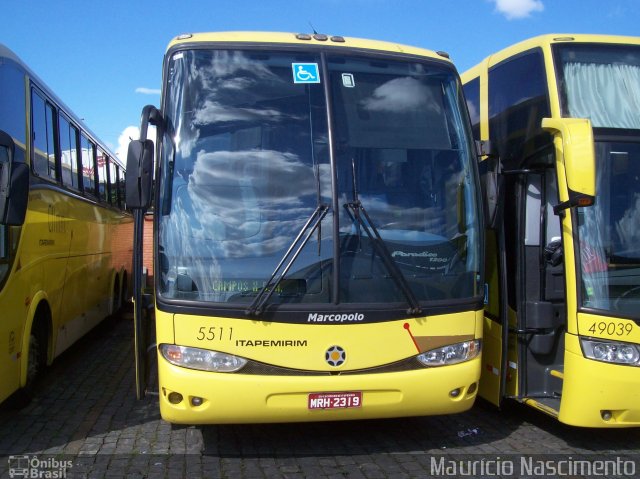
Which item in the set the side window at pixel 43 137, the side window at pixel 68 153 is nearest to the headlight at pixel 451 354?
the side window at pixel 43 137

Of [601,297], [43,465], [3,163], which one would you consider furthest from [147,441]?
[601,297]

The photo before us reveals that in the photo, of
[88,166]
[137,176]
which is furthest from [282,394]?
[88,166]

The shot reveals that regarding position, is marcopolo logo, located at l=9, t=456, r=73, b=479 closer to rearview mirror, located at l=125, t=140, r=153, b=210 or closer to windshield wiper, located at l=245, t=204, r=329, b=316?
windshield wiper, located at l=245, t=204, r=329, b=316

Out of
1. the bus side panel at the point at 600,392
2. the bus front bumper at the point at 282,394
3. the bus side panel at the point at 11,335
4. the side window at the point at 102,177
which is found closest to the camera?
the bus front bumper at the point at 282,394

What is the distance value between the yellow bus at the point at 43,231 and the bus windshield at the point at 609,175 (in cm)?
447

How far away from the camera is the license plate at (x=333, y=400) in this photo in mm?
4816

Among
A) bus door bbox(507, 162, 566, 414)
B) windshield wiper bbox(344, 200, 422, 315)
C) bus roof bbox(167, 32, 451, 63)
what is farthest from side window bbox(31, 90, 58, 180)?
bus door bbox(507, 162, 566, 414)

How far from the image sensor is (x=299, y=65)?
5.30 m

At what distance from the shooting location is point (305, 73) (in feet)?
17.3

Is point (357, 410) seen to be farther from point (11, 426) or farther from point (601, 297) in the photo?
point (11, 426)

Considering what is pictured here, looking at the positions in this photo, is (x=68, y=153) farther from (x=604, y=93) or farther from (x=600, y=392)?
(x=600, y=392)

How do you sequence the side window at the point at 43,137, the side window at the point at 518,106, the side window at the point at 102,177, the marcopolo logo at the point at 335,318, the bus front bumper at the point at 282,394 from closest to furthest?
the bus front bumper at the point at 282,394
the marcopolo logo at the point at 335,318
the side window at the point at 518,106
the side window at the point at 43,137
the side window at the point at 102,177

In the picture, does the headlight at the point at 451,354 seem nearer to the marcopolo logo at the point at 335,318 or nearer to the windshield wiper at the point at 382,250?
the windshield wiper at the point at 382,250

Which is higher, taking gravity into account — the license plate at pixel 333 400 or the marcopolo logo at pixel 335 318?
the marcopolo logo at pixel 335 318
